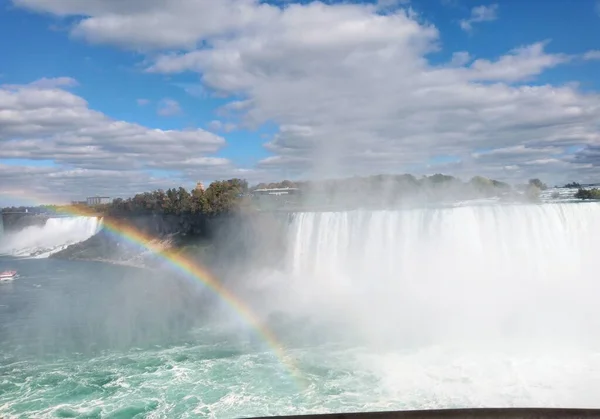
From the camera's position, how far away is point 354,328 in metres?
16.7

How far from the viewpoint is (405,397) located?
1019 cm

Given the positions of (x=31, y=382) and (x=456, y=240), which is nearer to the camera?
(x=31, y=382)

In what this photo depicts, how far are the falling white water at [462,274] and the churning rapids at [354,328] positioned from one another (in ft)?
0.20

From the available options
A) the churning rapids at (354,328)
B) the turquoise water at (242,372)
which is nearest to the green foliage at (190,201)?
the churning rapids at (354,328)

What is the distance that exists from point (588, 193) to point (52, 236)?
5166 cm

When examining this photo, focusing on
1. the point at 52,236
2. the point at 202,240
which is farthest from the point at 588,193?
the point at 52,236

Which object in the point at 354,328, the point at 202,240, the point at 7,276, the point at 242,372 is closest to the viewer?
the point at 242,372

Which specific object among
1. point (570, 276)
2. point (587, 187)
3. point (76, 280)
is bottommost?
point (76, 280)

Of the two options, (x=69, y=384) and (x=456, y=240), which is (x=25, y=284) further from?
(x=456, y=240)

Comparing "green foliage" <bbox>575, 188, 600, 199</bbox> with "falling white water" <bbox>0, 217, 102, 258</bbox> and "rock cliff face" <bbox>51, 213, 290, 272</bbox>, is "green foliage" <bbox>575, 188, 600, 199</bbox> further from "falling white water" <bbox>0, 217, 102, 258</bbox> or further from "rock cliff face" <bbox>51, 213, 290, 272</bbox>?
"falling white water" <bbox>0, 217, 102, 258</bbox>

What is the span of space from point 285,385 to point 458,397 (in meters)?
3.78

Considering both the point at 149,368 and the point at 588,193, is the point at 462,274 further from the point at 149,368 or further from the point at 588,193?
the point at 588,193

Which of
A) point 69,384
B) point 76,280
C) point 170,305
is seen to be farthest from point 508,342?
point 76,280

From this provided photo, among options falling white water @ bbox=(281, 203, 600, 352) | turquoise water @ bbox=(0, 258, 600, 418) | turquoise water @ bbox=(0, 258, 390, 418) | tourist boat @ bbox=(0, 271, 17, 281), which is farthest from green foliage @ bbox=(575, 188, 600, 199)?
tourist boat @ bbox=(0, 271, 17, 281)
